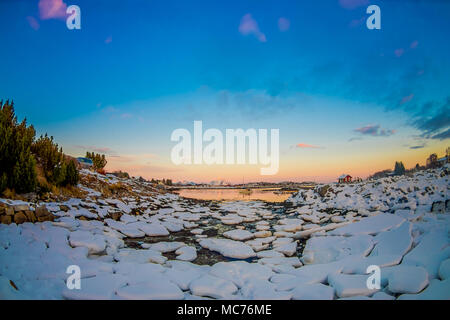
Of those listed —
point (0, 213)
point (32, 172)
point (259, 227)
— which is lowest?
point (259, 227)

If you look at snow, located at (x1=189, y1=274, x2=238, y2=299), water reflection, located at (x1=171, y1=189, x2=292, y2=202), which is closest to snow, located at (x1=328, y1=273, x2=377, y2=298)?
snow, located at (x1=189, y1=274, x2=238, y2=299)

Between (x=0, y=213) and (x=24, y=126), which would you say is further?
(x=24, y=126)

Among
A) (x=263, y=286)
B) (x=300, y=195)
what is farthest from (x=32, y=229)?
(x=300, y=195)

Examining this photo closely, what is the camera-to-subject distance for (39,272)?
252 cm

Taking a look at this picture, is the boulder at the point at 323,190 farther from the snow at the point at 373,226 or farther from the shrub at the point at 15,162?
the shrub at the point at 15,162

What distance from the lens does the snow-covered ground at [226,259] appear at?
2293 mm

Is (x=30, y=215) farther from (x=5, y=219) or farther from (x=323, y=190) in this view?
(x=323, y=190)

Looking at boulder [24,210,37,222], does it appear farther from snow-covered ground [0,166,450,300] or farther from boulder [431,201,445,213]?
boulder [431,201,445,213]

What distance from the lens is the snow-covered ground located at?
229cm

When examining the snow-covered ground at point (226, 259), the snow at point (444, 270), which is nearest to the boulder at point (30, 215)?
the snow-covered ground at point (226, 259)

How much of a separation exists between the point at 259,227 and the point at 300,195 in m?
7.46

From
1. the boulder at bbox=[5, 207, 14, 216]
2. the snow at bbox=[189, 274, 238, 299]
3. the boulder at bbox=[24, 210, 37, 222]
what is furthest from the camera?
the boulder at bbox=[24, 210, 37, 222]

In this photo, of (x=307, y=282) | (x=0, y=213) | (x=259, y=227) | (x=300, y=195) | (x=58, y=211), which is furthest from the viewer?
(x=300, y=195)
